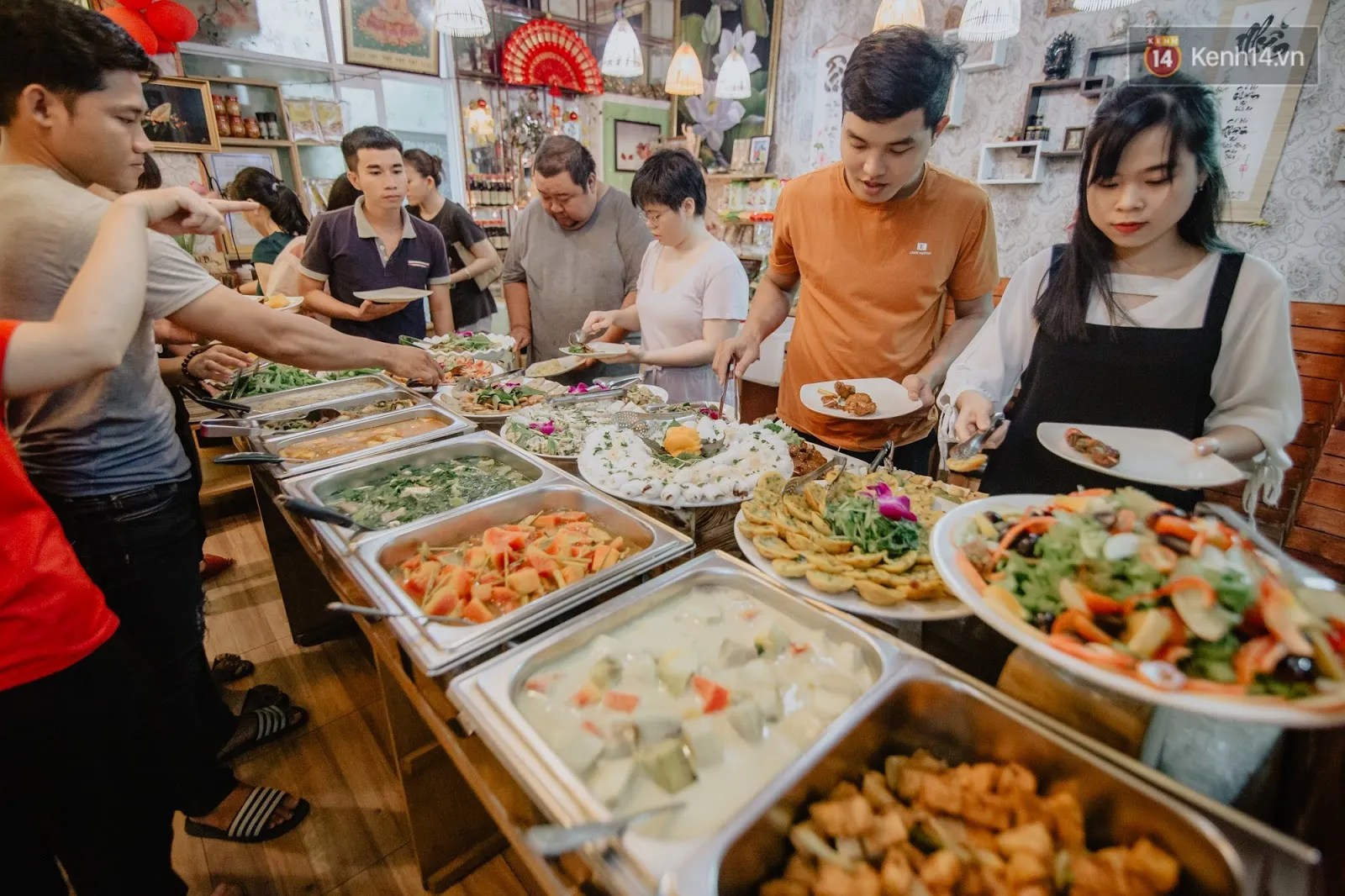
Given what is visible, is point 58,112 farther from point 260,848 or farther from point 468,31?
point 468,31

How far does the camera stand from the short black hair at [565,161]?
10.4ft

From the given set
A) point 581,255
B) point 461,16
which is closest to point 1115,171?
point 581,255

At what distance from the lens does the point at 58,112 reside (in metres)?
1.48

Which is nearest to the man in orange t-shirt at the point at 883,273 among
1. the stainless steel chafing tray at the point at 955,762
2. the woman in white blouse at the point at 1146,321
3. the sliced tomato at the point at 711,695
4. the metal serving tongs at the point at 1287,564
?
the woman in white blouse at the point at 1146,321

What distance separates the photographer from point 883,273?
2271 mm

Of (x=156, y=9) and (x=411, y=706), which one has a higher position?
(x=156, y=9)

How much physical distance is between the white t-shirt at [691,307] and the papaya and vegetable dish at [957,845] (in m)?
2.16

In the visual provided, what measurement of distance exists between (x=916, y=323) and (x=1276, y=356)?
1.01 metres

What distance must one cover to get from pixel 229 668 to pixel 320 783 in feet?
3.01

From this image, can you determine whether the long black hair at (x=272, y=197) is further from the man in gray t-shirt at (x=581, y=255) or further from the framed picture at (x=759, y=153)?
the framed picture at (x=759, y=153)

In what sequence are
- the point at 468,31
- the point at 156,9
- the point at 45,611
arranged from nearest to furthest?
the point at 45,611 < the point at 156,9 < the point at 468,31

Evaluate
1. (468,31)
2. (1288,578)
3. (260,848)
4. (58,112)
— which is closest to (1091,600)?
(1288,578)

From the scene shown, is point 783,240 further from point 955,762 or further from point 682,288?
point 955,762

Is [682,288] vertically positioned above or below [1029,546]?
above
